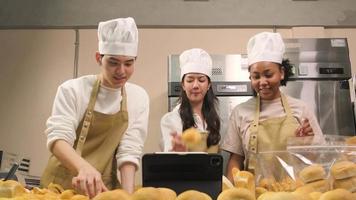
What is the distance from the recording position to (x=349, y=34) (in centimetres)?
244

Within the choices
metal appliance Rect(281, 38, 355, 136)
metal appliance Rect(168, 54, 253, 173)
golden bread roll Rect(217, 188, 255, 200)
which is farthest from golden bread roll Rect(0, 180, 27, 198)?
metal appliance Rect(281, 38, 355, 136)

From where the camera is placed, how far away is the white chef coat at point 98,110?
114cm

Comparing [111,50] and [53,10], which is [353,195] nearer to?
[111,50]

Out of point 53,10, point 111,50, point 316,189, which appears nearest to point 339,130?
point 111,50

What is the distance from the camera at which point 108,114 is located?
132 centimetres

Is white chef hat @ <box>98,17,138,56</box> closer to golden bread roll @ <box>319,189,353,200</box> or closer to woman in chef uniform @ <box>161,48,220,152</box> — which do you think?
woman in chef uniform @ <box>161,48,220,152</box>

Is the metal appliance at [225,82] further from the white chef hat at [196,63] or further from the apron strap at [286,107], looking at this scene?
the apron strap at [286,107]

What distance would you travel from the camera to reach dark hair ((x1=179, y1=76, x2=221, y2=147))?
172cm

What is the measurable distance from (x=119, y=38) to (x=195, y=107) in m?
0.61

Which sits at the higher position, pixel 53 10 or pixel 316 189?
pixel 53 10

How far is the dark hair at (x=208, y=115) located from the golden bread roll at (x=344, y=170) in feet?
3.63

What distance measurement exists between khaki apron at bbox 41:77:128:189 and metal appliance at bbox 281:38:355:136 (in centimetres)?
104

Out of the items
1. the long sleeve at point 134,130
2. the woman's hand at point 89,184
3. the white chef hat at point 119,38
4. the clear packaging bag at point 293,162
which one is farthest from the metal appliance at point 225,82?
the clear packaging bag at point 293,162

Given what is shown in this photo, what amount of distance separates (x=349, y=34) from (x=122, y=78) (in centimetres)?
166
